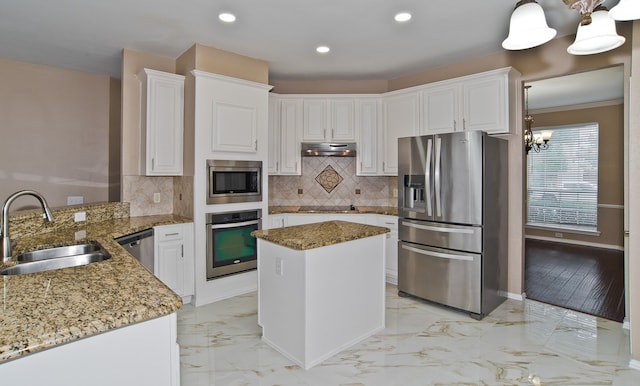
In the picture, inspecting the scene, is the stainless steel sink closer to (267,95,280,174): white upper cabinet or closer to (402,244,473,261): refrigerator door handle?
(267,95,280,174): white upper cabinet

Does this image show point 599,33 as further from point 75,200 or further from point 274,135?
point 75,200

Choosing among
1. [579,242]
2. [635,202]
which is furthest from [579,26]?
[579,242]

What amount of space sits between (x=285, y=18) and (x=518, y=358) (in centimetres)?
324

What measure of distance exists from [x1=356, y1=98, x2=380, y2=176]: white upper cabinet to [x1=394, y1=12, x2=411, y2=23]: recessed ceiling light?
1.57 metres

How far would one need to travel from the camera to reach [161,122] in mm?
3619

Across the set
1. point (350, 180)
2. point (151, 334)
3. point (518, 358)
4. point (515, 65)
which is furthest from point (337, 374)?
point (515, 65)

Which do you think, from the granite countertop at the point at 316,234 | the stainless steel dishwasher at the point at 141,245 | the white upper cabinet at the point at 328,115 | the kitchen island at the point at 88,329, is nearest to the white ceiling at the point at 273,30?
the white upper cabinet at the point at 328,115

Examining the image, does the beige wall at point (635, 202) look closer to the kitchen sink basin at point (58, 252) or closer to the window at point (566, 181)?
the kitchen sink basin at point (58, 252)

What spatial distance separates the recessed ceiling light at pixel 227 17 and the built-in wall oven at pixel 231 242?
72.4 inches

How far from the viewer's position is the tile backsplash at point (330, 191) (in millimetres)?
4988

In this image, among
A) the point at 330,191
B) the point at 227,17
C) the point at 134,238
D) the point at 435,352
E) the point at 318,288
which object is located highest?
the point at 227,17

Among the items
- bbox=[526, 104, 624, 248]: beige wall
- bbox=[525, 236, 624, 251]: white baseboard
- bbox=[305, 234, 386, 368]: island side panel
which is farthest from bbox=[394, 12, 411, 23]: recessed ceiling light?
bbox=[525, 236, 624, 251]: white baseboard

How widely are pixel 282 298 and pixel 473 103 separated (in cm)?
284

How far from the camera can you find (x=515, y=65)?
12.1 feet
